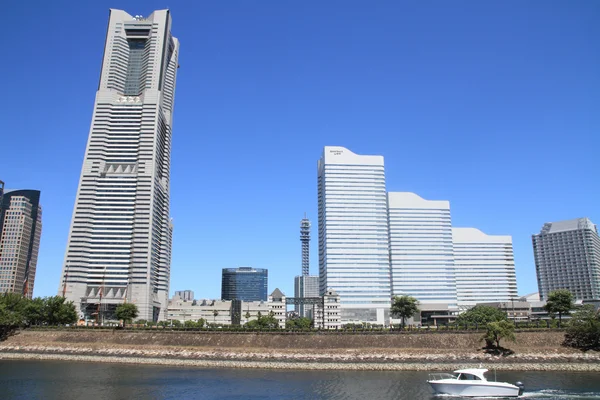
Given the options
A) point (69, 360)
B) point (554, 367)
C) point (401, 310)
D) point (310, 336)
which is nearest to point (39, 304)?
point (69, 360)

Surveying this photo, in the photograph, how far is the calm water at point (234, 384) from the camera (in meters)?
59.5

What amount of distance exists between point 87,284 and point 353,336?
140m

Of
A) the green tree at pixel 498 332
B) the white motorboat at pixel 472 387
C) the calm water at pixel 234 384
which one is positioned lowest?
the calm water at pixel 234 384

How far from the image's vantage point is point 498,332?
91375 mm

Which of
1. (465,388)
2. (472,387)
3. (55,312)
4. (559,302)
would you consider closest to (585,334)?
(559,302)

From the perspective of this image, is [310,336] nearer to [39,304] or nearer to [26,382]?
[26,382]

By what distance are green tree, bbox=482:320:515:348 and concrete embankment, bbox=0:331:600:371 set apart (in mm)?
3500

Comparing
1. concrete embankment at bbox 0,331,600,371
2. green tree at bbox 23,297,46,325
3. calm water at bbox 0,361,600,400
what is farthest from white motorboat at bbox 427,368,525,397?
green tree at bbox 23,297,46,325

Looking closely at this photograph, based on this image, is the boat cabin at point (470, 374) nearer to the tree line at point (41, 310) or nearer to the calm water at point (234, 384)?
the calm water at point (234, 384)

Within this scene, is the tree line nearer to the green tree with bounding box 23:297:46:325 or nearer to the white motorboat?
the green tree with bounding box 23:297:46:325

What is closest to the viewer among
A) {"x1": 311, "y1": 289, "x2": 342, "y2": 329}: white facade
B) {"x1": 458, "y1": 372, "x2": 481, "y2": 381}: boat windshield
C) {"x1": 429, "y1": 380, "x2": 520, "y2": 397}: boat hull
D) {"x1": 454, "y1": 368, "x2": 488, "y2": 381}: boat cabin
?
{"x1": 429, "y1": 380, "x2": 520, "y2": 397}: boat hull

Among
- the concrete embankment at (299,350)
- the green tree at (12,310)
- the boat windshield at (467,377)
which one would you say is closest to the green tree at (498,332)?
the concrete embankment at (299,350)

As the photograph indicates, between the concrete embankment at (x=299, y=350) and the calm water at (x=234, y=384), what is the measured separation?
24.0 ft

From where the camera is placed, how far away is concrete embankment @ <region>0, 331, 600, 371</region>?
8744 cm
